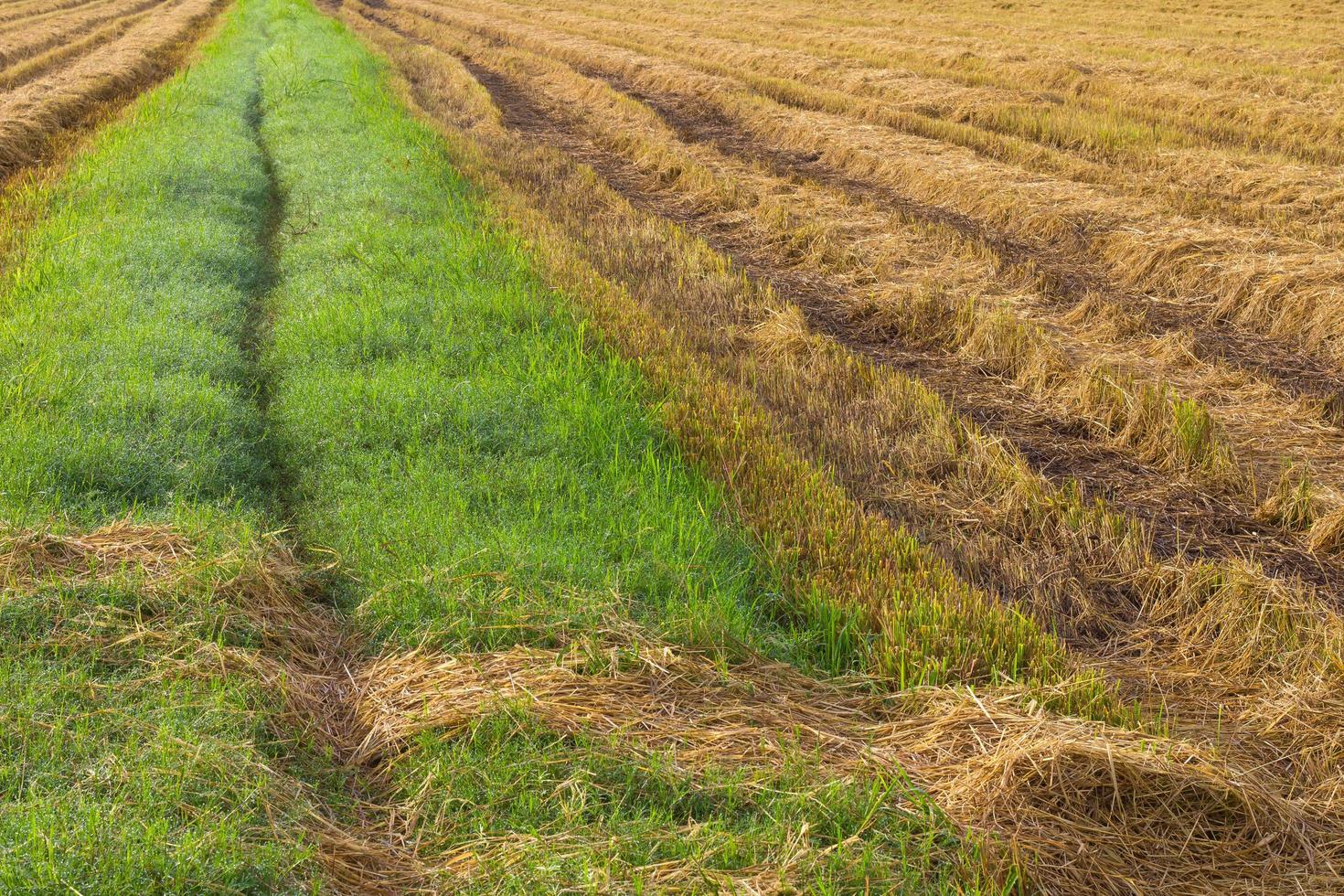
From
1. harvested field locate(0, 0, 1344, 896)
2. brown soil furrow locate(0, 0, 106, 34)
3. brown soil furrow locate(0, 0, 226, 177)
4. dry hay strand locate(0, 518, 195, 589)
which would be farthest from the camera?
brown soil furrow locate(0, 0, 106, 34)

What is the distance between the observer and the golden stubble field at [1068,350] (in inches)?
114

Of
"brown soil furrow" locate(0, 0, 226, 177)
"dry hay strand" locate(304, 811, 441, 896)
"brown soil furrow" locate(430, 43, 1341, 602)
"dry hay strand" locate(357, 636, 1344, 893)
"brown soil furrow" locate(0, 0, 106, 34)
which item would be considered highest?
"brown soil furrow" locate(0, 0, 106, 34)

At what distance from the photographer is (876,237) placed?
9.34m

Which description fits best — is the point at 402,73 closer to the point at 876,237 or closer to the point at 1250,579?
the point at 876,237

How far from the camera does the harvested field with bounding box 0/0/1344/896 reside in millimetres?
2715

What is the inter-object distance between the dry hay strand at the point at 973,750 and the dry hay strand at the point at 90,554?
1.02 metres

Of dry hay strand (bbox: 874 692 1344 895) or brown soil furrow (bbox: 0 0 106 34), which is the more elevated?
brown soil furrow (bbox: 0 0 106 34)

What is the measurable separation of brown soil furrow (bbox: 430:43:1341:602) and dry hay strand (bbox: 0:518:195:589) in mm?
4279

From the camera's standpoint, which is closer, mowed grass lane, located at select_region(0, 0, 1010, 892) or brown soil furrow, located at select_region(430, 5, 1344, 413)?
mowed grass lane, located at select_region(0, 0, 1010, 892)

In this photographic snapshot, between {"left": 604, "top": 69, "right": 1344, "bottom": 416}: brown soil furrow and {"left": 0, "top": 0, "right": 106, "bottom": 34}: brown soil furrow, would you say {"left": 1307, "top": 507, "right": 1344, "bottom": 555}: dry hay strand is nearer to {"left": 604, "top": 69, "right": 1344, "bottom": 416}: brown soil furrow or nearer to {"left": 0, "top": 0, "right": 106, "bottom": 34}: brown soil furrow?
{"left": 604, "top": 69, "right": 1344, "bottom": 416}: brown soil furrow

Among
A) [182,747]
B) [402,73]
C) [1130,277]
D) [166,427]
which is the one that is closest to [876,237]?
[1130,277]

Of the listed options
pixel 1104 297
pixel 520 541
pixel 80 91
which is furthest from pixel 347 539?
pixel 80 91

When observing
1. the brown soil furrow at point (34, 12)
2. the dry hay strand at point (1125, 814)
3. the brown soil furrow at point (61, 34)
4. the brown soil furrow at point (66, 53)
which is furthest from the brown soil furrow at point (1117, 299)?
the brown soil furrow at point (34, 12)

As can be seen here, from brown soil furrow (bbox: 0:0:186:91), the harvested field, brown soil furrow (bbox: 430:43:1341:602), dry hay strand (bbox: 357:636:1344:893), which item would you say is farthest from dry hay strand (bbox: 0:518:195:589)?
brown soil furrow (bbox: 0:0:186:91)
